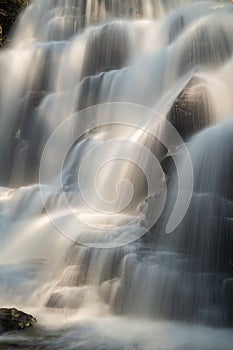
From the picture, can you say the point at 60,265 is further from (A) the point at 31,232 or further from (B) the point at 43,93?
(B) the point at 43,93

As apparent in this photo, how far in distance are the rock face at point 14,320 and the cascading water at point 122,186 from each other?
0.82ft

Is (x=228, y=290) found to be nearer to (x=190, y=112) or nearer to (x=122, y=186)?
(x=122, y=186)

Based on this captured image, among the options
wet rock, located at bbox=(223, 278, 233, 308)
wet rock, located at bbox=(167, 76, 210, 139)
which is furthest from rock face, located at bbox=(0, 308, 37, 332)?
wet rock, located at bbox=(167, 76, 210, 139)

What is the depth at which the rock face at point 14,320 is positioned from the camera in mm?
7199

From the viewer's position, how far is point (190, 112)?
12.2 m

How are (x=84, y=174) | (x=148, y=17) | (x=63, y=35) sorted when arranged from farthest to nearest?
(x=148, y=17)
(x=63, y=35)
(x=84, y=174)

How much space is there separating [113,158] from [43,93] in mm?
8535

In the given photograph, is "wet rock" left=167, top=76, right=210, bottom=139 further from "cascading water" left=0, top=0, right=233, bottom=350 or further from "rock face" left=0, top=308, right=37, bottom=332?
"rock face" left=0, top=308, right=37, bottom=332

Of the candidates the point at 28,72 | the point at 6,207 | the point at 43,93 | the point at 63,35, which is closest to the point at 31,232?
the point at 6,207

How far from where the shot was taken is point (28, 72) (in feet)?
71.7

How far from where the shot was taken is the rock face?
7199mm

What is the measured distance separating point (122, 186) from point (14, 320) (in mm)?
5409

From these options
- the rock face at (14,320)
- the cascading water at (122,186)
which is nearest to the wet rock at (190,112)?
the cascading water at (122,186)

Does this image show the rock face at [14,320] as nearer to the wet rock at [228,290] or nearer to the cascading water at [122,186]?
the cascading water at [122,186]
